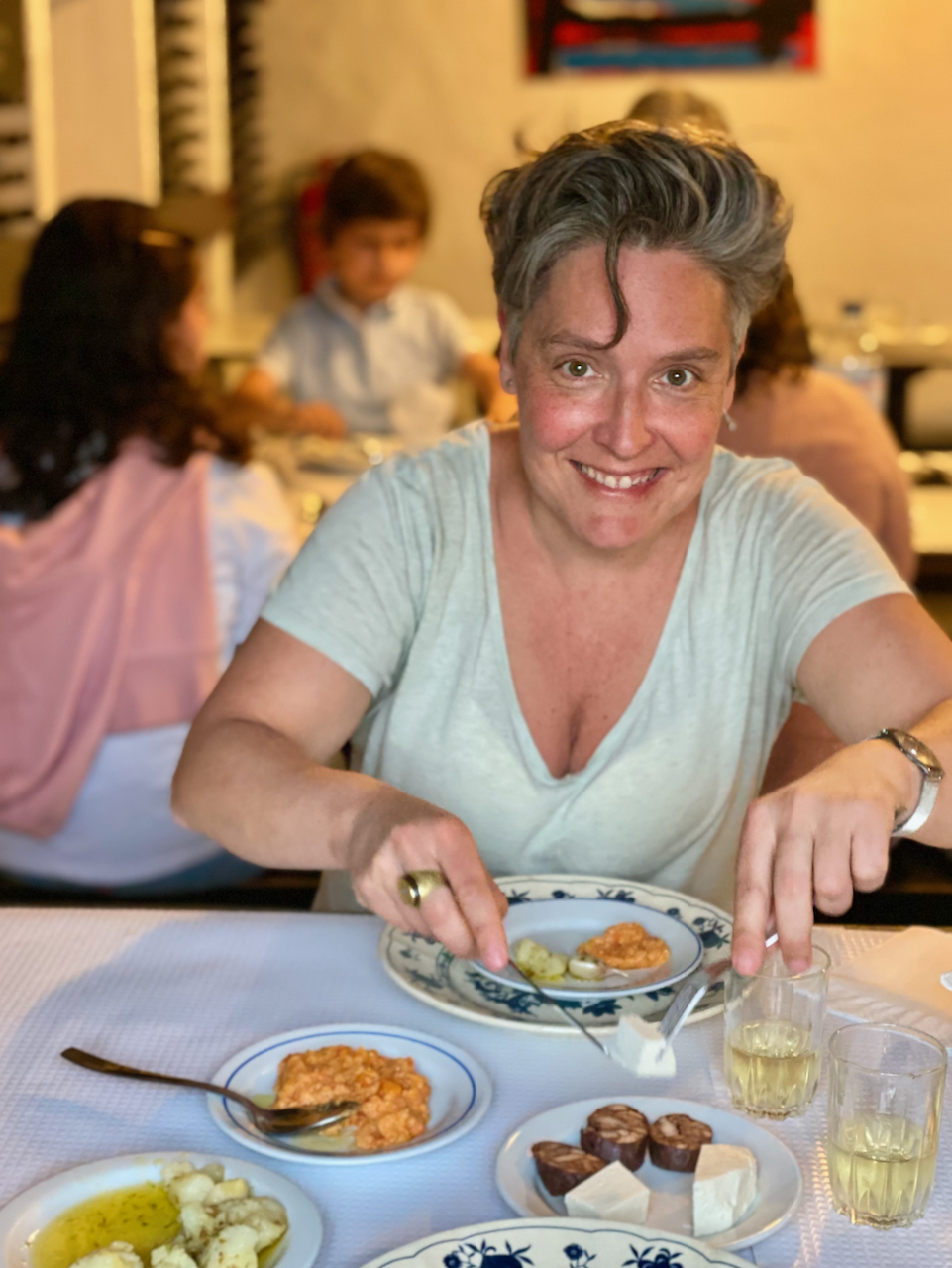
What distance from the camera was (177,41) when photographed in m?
5.68

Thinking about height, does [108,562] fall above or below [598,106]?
below

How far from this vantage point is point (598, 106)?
655 cm

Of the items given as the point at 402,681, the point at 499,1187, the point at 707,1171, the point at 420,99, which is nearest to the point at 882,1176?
the point at 707,1171

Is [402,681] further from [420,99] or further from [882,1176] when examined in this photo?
[420,99]

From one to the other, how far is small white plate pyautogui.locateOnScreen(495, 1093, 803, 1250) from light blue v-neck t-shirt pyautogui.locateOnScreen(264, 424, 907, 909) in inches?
21.2

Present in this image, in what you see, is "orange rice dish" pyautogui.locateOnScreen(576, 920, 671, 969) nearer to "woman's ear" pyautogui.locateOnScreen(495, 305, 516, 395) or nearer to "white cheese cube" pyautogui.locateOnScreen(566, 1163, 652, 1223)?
"white cheese cube" pyautogui.locateOnScreen(566, 1163, 652, 1223)

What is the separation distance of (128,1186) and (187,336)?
193 centimetres

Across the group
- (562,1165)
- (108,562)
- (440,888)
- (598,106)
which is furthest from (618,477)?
(598,106)

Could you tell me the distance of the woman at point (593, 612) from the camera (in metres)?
1.45

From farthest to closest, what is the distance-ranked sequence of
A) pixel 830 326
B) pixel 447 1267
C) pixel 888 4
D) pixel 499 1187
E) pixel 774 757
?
pixel 888 4 → pixel 830 326 → pixel 774 757 → pixel 499 1187 → pixel 447 1267

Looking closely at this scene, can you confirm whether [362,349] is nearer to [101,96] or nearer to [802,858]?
[101,96]

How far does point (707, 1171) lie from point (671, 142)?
0.98m

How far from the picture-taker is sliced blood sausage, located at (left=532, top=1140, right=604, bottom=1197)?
3.28 ft

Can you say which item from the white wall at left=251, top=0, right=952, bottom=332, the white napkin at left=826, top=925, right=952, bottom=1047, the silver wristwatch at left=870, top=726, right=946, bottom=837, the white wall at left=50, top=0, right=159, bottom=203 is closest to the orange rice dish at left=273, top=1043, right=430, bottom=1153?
the white napkin at left=826, top=925, right=952, bottom=1047
